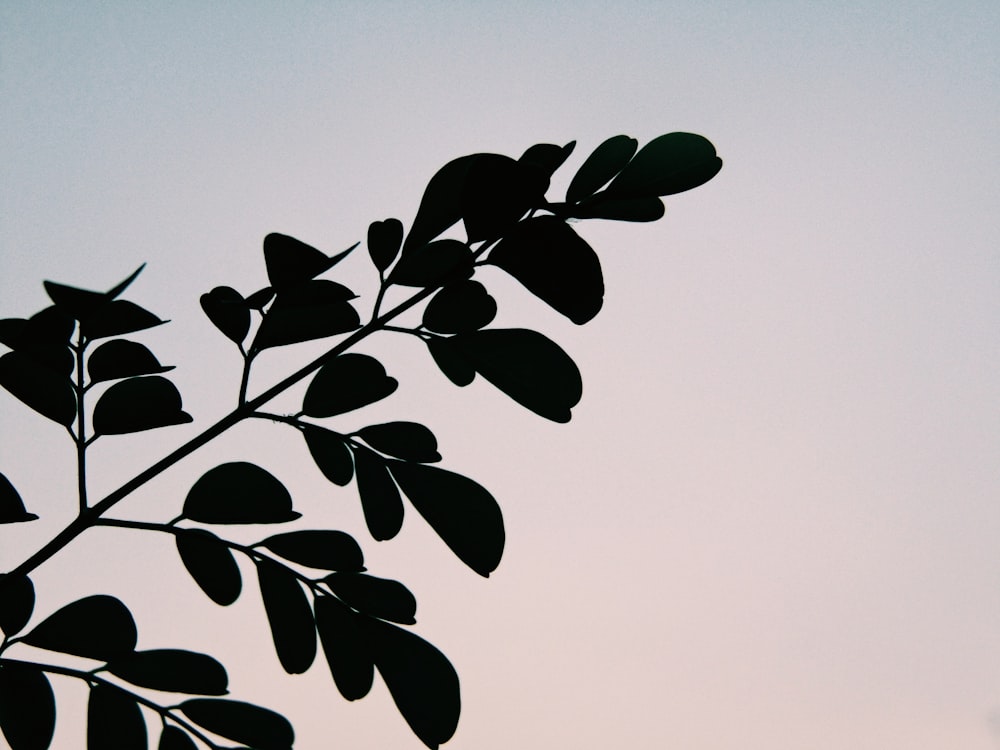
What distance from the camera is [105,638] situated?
833mm

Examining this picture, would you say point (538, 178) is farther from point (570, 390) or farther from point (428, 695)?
point (428, 695)

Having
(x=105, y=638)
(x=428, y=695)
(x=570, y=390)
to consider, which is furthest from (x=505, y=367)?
(x=105, y=638)

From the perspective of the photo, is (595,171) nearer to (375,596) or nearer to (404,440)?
(404,440)

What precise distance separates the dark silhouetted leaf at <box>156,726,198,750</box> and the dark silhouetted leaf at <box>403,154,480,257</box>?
1.70 feet

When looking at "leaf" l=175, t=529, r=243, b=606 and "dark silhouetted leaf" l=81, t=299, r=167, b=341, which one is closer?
"dark silhouetted leaf" l=81, t=299, r=167, b=341

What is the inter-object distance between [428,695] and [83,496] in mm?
362

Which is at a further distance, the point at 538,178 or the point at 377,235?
the point at 377,235

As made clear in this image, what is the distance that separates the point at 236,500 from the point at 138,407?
0.14 meters

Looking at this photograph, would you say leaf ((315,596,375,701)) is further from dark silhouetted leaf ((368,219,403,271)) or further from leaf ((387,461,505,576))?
dark silhouetted leaf ((368,219,403,271))

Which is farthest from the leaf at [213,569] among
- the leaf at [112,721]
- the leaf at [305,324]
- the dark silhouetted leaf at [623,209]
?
the dark silhouetted leaf at [623,209]

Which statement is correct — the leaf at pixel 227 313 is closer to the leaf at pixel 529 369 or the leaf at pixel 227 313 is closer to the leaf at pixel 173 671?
the leaf at pixel 529 369

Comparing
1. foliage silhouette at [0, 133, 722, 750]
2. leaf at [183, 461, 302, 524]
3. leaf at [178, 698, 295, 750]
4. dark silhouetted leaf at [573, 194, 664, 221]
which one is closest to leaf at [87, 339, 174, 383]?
foliage silhouette at [0, 133, 722, 750]

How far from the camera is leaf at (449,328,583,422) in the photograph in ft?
2.63

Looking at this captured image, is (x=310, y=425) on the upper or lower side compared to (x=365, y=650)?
upper
